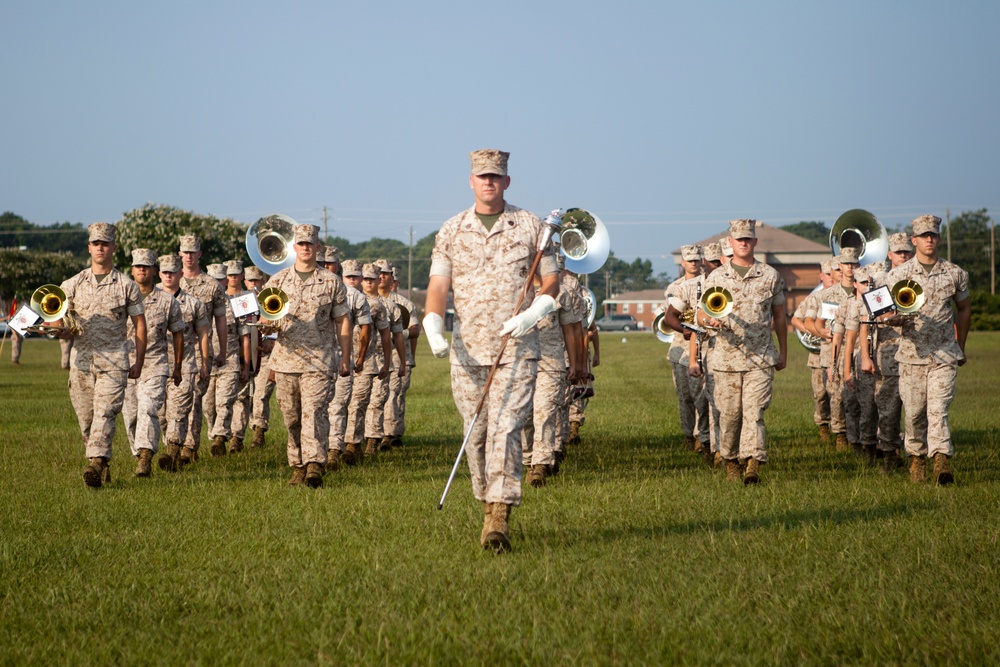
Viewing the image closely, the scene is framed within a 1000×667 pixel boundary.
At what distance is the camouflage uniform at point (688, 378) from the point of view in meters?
13.4

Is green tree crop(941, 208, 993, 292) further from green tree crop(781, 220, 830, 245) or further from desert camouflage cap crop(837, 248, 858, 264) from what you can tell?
desert camouflage cap crop(837, 248, 858, 264)

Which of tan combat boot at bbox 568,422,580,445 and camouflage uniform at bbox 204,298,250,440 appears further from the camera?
tan combat boot at bbox 568,422,580,445

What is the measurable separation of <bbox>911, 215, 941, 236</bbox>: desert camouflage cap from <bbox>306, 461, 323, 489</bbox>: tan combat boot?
5.90 meters

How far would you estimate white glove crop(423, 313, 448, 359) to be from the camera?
7.88 m

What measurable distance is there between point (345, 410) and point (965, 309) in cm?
649

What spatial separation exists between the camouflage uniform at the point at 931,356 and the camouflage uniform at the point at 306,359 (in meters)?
5.30

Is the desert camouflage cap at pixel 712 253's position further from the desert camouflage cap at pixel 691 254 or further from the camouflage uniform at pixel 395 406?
the camouflage uniform at pixel 395 406

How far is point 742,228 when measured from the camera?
11.8m

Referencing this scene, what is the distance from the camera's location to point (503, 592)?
6805mm

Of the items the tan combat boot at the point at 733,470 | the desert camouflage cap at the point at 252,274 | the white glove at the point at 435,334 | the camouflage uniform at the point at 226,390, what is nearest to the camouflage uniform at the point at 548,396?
the tan combat boot at the point at 733,470

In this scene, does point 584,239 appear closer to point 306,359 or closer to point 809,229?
point 306,359

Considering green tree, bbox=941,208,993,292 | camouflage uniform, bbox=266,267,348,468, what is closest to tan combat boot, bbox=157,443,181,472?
camouflage uniform, bbox=266,267,348,468

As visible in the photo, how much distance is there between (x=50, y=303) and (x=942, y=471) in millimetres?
8041

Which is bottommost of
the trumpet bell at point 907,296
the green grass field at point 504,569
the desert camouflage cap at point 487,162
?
the green grass field at point 504,569
